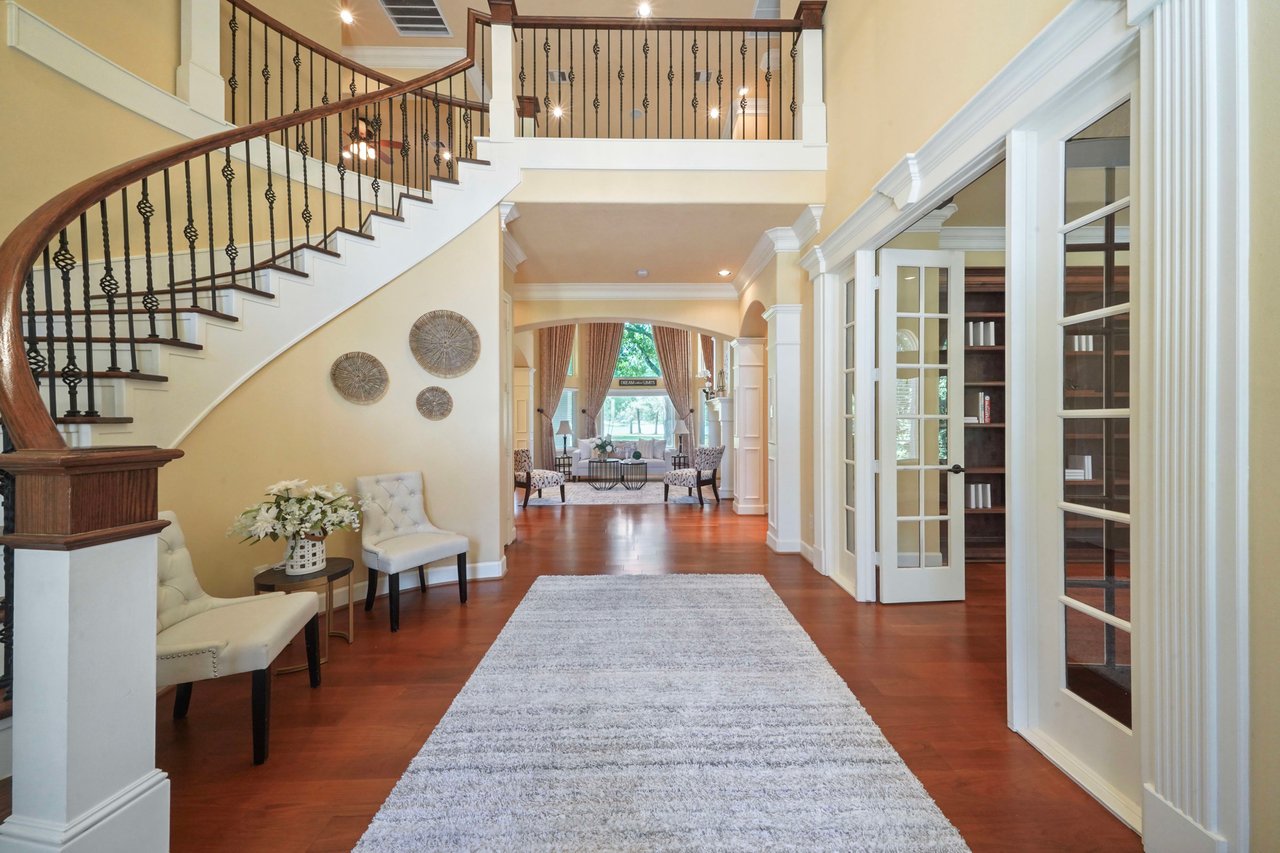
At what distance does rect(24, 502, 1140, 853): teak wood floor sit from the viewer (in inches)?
68.1

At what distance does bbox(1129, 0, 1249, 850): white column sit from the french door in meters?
2.10

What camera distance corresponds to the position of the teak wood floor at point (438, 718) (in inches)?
68.1

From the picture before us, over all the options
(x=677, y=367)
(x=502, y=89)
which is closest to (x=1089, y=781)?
(x=502, y=89)

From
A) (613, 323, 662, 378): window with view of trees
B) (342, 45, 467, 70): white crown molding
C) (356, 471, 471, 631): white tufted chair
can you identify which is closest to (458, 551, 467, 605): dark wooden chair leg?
(356, 471, 471, 631): white tufted chair

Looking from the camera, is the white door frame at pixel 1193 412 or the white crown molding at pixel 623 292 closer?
the white door frame at pixel 1193 412

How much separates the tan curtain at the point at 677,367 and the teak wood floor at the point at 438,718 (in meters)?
9.40

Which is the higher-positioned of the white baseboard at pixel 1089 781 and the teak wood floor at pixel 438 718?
the white baseboard at pixel 1089 781

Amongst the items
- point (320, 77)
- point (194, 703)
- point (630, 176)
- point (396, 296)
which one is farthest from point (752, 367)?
point (194, 703)

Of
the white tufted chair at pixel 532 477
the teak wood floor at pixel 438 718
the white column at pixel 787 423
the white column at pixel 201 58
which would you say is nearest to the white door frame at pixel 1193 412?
the teak wood floor at pixel 438 718

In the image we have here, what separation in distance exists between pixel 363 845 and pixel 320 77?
666 cm

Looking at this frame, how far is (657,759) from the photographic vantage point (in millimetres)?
2020

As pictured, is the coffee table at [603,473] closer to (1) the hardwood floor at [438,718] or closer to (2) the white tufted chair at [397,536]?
(2) the white tufted chair at [397,536]

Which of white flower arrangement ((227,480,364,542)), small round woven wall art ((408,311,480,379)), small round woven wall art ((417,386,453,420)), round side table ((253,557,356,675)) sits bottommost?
round side table ((253,557,356,675))

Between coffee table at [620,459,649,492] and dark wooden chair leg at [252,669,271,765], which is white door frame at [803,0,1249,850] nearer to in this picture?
dark wooden chair leg at [252,669,271,765]
